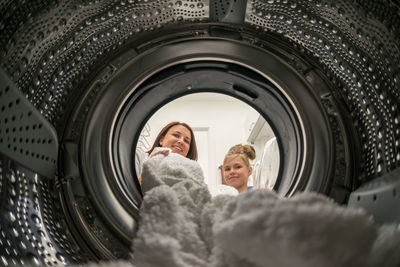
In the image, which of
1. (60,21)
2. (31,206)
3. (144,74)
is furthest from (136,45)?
(31,206)

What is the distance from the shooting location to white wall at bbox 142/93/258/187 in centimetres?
285

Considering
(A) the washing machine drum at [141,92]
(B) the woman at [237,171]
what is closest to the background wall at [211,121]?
(B) the woman at [237,171]

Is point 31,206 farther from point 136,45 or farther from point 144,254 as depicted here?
point 136,45

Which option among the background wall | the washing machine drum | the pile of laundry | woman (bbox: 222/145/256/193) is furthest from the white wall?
the pile of laundry

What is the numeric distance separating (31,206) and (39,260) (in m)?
0.10

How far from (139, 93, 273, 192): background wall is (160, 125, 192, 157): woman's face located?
46.1 inches

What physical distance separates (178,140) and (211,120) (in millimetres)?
1506

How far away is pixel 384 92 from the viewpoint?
0.55m

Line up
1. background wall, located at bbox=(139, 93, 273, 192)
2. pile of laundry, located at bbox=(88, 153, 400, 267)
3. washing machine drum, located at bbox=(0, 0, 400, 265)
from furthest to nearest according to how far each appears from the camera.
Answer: background wall, located at bbox=(139, 93, 273, 192) → washing machine drum, located at bbox=(0, 0, 400, 265) → pile of laundry, located at bbox=(88, 153, 400, 267)

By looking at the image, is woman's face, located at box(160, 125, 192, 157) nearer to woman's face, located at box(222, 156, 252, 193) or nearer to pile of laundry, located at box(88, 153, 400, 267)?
woman's face, located at box(222, 156, 252, 193)

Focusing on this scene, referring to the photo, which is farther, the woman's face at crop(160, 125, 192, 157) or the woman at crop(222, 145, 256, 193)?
the woman at crop(222, 145, 256, 193)

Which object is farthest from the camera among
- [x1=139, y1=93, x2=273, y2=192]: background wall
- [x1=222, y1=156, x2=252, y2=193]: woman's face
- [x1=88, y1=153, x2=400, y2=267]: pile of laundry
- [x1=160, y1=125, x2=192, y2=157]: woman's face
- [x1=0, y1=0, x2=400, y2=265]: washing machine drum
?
[x1=139, y1=93, x2=273, y2=192]: background wall

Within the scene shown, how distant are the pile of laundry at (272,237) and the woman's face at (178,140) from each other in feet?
3.29

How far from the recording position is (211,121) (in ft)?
9.80
